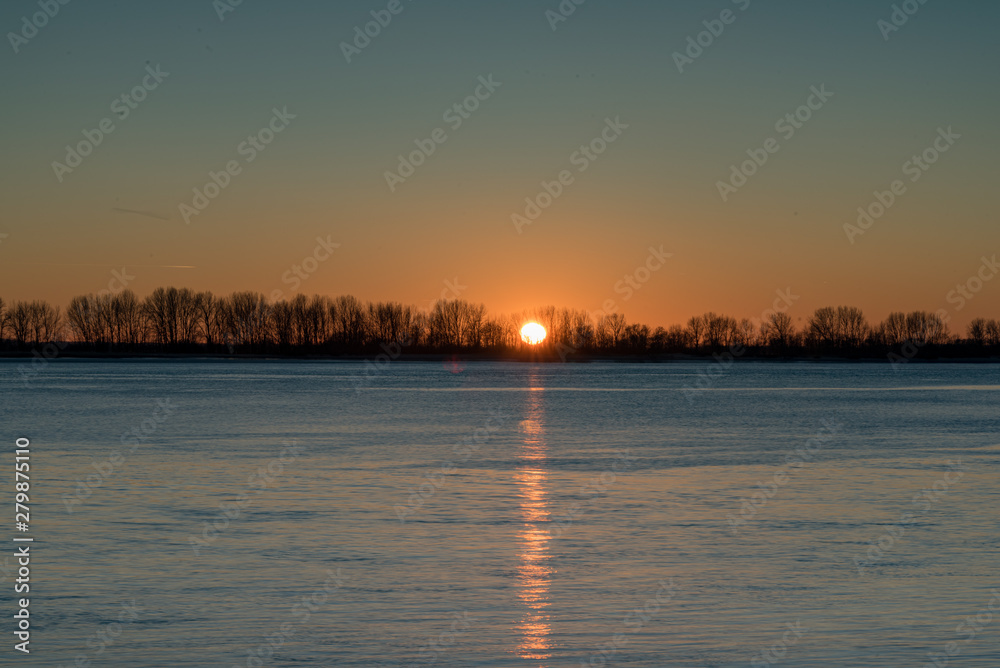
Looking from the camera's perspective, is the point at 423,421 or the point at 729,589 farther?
the point at 423,421

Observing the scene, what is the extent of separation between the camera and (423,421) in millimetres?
39312

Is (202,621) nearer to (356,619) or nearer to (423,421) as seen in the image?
(356,619)

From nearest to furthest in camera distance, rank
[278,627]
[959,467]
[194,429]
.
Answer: [278,627], [959,467], [194,429]

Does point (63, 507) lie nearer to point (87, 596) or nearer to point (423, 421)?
point (87, 596)

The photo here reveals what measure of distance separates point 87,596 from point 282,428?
23958 millimetres

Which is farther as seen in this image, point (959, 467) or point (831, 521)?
point (959, 467)

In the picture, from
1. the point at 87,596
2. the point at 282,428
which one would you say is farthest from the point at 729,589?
the point at 282,428

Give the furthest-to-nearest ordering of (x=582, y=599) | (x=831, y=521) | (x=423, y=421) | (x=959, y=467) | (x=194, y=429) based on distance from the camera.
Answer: (x=423, y=421)
(x=194, y=429)
(x=959, y=467)
(x=831, y=521)
(x=582, y=599)

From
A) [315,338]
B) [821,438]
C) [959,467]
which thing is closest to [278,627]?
[959,467]

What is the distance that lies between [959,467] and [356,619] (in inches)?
689

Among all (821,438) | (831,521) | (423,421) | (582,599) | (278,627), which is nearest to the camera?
(278,627)

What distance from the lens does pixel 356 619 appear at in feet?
31.6

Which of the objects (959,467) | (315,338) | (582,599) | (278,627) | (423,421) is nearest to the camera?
(278,627)

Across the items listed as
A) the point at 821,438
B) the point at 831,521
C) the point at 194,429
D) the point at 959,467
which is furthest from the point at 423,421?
the point at 831,521
